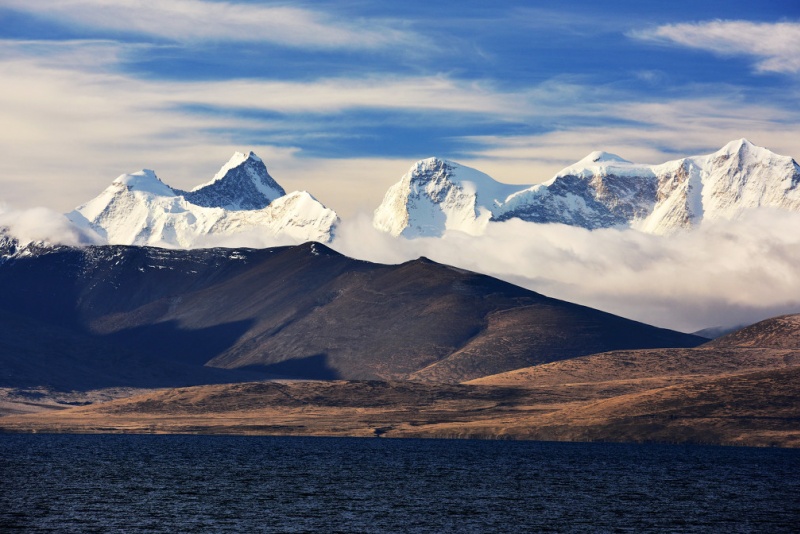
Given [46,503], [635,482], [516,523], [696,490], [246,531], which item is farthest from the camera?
[635,482]

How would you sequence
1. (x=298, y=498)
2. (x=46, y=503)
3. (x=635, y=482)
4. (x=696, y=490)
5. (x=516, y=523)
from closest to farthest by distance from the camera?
(x=516, y=523) → (x=46, y=503) → (x=298, y=498) → (x=696, y=490) → (x=635, y=482)

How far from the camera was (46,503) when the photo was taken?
14275 cm

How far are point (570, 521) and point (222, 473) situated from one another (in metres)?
78.7

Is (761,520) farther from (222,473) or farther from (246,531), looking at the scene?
(222,473)

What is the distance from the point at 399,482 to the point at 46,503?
58.1 metres

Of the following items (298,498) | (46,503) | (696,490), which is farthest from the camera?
(696,490)

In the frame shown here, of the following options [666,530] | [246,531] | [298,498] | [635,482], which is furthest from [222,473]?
[666,530]

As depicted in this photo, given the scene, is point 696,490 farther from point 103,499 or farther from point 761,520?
point 103,499

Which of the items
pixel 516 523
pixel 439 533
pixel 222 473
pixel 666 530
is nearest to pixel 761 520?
pixel 666 530

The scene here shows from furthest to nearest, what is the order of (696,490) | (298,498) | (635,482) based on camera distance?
(635,482)
(696,490)
(298,498)

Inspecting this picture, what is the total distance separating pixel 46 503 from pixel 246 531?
3159 cm

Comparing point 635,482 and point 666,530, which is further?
point 635,482

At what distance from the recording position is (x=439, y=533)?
124 metres

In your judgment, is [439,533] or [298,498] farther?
[298,498]
